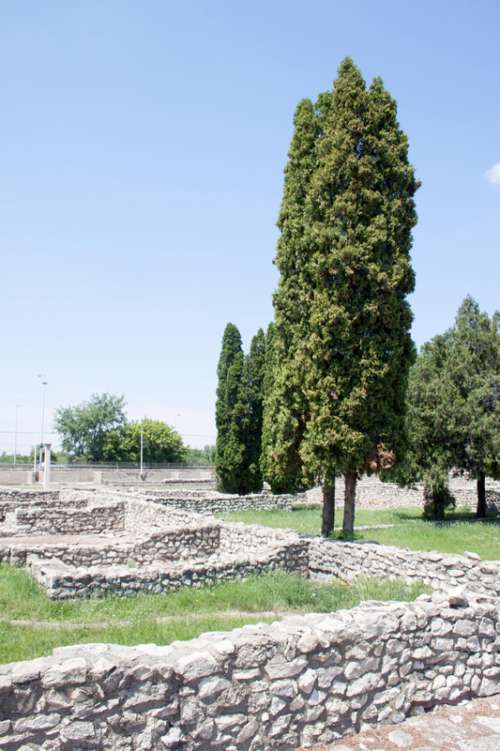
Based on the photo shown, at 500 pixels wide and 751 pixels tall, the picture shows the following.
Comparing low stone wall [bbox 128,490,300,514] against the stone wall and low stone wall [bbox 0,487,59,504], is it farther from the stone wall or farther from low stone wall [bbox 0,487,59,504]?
the stone wall

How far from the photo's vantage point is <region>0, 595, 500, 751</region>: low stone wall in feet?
15.5

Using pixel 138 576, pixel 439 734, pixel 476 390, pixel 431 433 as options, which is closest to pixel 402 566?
pixel 138 576

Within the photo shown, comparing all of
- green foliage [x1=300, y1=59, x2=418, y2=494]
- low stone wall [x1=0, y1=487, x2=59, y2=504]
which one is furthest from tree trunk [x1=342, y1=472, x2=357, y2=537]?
low stone wall [x1=0, y1=487, x2=59, y2=504]

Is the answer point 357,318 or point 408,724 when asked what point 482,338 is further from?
point 408,724

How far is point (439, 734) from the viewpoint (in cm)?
586

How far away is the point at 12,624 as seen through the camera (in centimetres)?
927

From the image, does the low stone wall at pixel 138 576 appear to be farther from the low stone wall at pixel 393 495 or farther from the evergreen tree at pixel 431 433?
the low stone wall at pixel 393 495

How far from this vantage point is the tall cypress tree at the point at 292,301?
17031 millimetres

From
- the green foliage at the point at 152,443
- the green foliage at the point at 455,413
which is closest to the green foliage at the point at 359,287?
the green foliage at the point at 455,413

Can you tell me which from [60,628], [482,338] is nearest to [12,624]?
[60,628]

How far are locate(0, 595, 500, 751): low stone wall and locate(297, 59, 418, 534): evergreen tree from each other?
8405 mm

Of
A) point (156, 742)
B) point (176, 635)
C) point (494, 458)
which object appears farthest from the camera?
point (494, 458)

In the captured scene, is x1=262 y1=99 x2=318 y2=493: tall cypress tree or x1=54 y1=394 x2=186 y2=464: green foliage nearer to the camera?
x1=262 y1=99 x2=318 y2=493: tall cypress tree

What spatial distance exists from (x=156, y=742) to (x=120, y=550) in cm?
1039
